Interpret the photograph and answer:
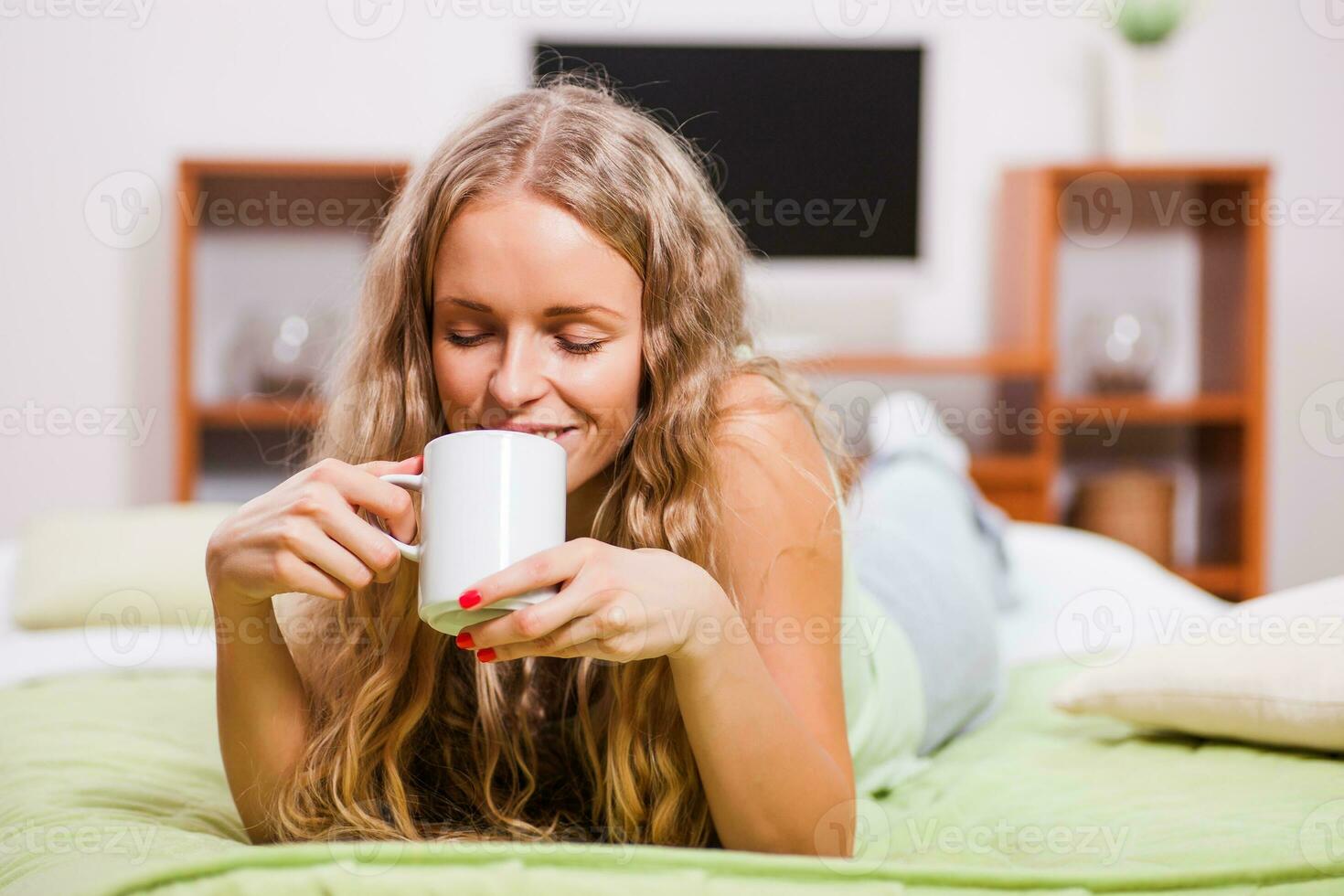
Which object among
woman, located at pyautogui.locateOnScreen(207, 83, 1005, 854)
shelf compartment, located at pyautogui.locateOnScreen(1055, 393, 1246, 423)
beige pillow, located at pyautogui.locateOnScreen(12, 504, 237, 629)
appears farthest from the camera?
shelf compartment, located at pyautogui.locateOnScreen(1055, 393, 1246, 423)

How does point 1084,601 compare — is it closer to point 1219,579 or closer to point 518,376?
point 518,376

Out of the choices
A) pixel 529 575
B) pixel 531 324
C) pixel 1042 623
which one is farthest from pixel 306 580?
pixel 1042 623

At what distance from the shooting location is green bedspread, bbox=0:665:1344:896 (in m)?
0.60

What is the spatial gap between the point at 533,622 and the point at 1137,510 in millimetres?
2725

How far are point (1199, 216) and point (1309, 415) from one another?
0.76 meters

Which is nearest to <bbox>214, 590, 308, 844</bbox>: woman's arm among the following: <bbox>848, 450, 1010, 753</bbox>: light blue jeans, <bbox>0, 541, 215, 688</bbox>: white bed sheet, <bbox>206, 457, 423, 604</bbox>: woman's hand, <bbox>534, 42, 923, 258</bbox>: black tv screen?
<bbox>206, 457, 423, 604</bbox>: woman's hand

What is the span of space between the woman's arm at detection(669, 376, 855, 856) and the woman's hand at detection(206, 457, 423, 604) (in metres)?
0.20

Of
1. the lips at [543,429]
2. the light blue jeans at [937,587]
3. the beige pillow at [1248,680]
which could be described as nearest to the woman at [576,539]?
the lips at [543,429]

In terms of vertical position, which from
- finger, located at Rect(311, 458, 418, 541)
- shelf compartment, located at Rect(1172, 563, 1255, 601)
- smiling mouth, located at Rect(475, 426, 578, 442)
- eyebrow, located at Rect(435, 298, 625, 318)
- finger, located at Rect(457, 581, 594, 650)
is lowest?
shelf compartment, located at Rect(1172, 563, 1255, 601)

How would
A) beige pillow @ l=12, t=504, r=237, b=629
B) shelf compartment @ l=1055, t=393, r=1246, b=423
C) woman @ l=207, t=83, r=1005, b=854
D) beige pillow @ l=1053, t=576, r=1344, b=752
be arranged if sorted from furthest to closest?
shelf compartment @ l=1055, t=393, r=1246, b=423
beige pillow @ l=12, t=504, r=237, b=629
beige pillow @ l=1053, t=576, r=1344, b=752
woman @ l=207, t=83, r=1005, b=854

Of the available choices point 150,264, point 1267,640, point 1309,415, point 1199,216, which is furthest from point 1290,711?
point 150,264

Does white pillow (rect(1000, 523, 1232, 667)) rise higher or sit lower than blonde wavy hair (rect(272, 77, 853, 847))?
lower

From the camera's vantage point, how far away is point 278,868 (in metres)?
0.60

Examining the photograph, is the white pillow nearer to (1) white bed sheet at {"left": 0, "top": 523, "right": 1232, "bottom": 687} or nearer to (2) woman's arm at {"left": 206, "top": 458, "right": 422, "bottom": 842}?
(1) white bed sheet at {"left": 0, "top": 523, "right": 1232, "bottom": 687}
